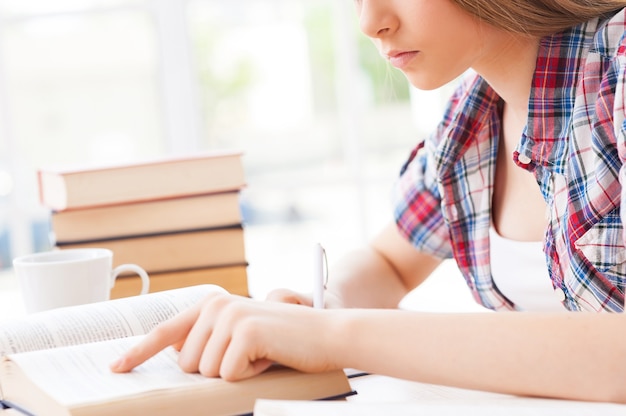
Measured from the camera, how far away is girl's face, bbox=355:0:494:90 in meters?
0.94

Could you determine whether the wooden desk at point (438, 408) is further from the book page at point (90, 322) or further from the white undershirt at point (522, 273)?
the white undershirt at point (522, 273)

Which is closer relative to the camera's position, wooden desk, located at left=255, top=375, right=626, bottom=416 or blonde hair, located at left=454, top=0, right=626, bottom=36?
wooden desk, located at left=255, top=375, right=626, bottom=416

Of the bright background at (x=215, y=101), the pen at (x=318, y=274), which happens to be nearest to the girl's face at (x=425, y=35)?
the pen at (x=318, y=274)

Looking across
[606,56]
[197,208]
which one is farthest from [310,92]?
[606,56]

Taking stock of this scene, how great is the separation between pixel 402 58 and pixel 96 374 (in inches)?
19.9

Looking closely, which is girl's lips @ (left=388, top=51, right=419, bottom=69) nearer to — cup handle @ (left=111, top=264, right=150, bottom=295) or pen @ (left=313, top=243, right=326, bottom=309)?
pen @ (left=313, top=243, right=326, bottom=309)

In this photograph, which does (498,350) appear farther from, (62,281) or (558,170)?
(62,281)

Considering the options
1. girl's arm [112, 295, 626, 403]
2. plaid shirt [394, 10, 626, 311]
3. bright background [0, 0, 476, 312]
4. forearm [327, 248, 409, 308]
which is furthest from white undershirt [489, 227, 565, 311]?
bright background [0, 0, 476, 312]

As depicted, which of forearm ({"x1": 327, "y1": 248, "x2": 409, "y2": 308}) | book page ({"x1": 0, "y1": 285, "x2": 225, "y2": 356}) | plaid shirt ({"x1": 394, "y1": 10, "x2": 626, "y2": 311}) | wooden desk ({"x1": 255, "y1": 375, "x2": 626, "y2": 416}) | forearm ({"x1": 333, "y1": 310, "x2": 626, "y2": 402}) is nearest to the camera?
wooden desk ({"x1": 255, "y1": 375, "x2": 626, "y2": 416})

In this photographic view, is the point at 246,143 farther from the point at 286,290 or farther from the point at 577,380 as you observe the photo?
the point at 577,380

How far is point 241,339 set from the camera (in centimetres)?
65

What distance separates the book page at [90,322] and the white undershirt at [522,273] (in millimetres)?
425

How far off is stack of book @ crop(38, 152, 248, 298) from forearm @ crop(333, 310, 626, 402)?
0.55 metres

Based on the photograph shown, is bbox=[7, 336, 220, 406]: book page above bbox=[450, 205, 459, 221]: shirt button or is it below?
below
